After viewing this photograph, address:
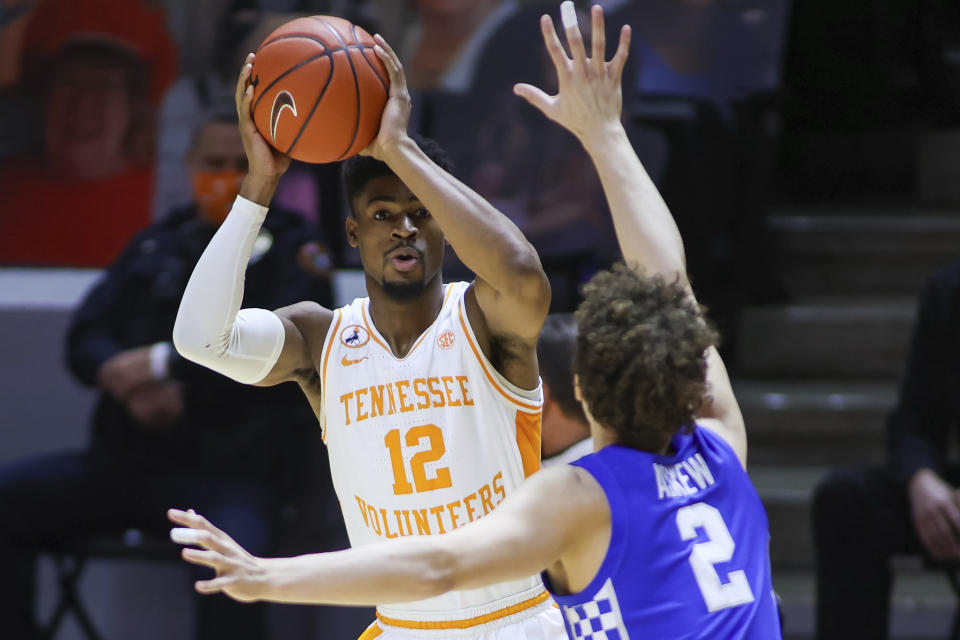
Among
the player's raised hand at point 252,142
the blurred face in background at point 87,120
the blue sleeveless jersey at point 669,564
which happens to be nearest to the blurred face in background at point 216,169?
the blurred face in background at point 87,120

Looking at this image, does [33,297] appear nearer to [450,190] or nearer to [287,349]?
[287,349]

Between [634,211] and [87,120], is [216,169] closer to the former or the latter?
[87,120]

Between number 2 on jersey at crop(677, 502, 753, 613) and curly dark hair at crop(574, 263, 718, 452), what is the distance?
15cm

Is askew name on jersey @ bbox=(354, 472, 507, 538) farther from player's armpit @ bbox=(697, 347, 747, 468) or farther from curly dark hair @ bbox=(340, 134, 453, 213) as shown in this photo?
curly dark hair @ bbox=(340, 134, 453, 213)

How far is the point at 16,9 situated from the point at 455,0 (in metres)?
1.97

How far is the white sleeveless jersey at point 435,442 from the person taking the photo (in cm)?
279

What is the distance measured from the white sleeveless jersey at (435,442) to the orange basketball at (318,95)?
492 mm

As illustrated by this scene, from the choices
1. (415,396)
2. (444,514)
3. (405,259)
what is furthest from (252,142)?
(444,514)

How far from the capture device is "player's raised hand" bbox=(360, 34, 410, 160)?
8.68 ft

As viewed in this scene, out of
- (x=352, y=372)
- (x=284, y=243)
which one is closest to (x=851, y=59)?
(x=284, y=243)

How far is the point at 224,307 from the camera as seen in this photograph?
8.99 feet

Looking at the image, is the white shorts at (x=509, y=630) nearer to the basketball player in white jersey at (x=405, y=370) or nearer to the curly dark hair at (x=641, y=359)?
the basketball player in white jersey at (x=405, y=370)

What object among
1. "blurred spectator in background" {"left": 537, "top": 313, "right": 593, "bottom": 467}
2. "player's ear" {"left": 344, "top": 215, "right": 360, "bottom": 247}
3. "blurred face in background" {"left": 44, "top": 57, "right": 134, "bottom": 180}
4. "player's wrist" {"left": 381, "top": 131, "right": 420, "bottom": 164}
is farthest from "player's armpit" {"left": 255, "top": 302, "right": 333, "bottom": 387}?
"blurred face in background" {"left": 44, "top": 57, "right": 134, "bottom": 180}

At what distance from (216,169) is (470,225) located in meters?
2.73
